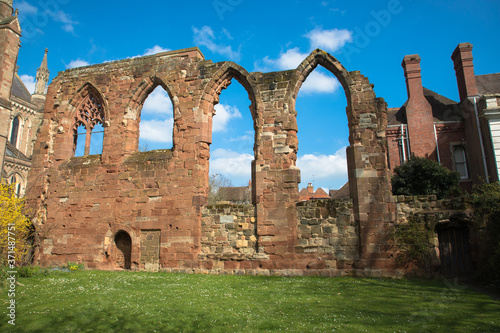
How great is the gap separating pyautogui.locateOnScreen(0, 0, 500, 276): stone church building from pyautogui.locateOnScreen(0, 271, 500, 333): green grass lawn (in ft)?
5.97

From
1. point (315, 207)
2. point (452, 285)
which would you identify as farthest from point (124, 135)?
point (452, 285)

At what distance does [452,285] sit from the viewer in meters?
8.62

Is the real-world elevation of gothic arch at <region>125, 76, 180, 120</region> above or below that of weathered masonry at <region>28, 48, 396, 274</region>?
above

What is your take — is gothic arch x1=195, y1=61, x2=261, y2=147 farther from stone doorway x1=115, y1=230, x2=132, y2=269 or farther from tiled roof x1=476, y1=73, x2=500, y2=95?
tiled roof x1=476, y1=73, x2=500, y2=95

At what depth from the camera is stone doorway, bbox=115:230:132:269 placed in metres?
11.9

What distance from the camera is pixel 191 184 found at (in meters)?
11.5

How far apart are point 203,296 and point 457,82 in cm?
2323

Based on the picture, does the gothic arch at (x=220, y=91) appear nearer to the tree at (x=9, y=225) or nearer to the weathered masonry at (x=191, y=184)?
the weathered masonry at (x=191, y=184)

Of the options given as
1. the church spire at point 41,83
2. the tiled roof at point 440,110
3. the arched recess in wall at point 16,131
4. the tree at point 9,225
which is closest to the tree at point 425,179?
the tiled roof at point 440,110

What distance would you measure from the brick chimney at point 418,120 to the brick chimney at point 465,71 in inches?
92.4

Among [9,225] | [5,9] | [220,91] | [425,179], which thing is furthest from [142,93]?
[425,179]

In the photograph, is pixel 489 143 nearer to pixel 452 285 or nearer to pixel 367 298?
pixel 452 285

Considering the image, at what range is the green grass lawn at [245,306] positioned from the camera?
488 cm

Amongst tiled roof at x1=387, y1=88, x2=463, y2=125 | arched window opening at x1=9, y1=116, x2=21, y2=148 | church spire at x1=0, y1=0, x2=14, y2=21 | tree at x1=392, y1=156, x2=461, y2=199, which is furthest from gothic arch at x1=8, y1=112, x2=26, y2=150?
tree at x1=392, y1=156, x2=461, y2=199
